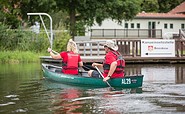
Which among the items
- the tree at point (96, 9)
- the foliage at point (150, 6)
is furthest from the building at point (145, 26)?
the tree at point (96, 9)

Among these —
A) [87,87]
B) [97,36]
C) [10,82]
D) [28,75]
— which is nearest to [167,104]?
[87,87]

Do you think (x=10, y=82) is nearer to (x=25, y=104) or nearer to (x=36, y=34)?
(x=25, y=104)

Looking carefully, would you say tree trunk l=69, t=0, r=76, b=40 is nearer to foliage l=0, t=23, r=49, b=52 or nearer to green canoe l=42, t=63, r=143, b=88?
foliage l=0, t=23, r=49, b=52

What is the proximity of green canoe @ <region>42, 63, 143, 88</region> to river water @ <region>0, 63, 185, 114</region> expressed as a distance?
265mm

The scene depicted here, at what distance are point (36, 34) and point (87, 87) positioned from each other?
20.7 m

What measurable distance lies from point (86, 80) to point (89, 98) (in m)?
3.10

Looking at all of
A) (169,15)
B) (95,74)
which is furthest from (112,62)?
(169,15)

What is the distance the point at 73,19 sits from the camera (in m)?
45.3

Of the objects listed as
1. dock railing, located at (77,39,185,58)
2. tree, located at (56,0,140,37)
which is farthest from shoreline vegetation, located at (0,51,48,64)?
tree, located at (56,0,140,37)

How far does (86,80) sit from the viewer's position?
1720 cm

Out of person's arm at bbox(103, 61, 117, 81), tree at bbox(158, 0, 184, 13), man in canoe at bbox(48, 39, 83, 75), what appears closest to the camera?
person's arm at bbox(103, 61, 117, 81)

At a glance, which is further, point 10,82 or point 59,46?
point 59,46

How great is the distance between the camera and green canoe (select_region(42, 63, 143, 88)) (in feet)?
53.1

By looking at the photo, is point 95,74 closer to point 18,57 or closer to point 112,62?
point 112,62
